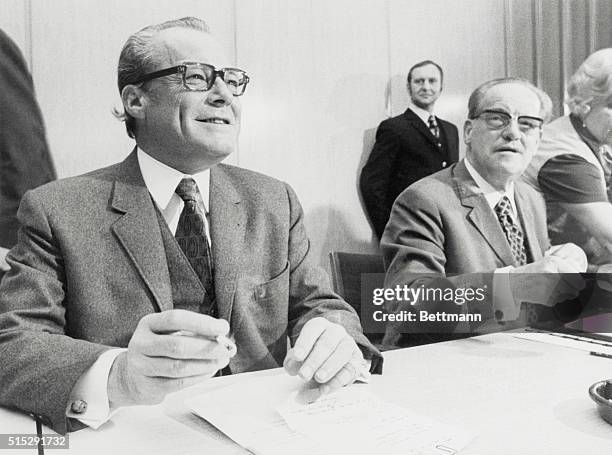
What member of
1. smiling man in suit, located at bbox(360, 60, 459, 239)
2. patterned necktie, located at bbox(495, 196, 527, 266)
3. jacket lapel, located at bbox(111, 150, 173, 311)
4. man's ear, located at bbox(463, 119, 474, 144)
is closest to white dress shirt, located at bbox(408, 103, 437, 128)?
smiling man in suit, located at bbox(360, 60, 459, 239)

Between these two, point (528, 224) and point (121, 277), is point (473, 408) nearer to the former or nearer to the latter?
point (121, 277)

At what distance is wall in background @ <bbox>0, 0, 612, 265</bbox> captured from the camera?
129 centimetres

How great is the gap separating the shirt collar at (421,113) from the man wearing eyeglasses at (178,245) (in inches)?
19.2

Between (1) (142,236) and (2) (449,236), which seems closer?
(1) (142,236)

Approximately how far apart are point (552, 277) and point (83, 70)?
145 cm

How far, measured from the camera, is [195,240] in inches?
52.7

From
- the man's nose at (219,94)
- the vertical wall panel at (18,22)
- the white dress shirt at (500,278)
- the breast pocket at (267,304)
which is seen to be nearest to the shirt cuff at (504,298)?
the white dress shirt at (500,278)

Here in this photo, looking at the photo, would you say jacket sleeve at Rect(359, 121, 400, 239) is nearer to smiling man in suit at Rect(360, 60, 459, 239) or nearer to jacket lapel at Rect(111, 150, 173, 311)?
smiling man in suit at Rect(360, 60, 459, 239)

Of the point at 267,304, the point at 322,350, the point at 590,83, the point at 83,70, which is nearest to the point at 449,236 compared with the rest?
the point at 267,304

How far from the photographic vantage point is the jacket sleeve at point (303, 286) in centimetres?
138

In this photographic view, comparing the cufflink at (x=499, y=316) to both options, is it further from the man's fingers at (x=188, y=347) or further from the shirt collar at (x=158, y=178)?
the man's fingers at (x=188, y=347)

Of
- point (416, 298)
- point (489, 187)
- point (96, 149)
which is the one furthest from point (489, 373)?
point (96, 149)

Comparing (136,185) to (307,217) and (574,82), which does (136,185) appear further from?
(574,82)

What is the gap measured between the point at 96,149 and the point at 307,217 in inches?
22.2
